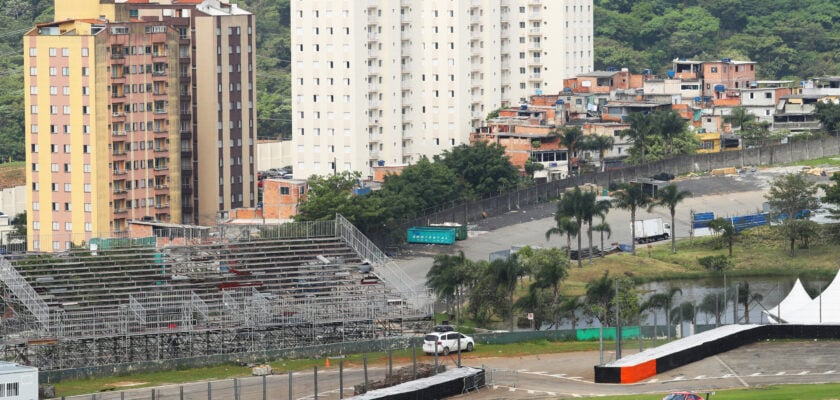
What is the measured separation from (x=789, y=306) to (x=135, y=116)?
58.1 meters

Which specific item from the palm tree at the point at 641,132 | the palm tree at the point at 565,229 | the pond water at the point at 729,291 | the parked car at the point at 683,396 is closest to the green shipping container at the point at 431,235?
the palm tree at the point at 565,229

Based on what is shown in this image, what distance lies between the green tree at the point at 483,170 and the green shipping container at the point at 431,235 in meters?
15.2

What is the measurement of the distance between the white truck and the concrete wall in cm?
5418

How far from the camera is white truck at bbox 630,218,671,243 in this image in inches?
6112

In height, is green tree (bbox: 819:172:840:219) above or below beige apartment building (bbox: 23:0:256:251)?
below

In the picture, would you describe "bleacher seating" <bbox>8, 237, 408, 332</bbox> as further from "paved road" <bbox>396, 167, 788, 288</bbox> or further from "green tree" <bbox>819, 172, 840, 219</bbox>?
"green tree" <bbox>819, 172, 840, 219</bbox>

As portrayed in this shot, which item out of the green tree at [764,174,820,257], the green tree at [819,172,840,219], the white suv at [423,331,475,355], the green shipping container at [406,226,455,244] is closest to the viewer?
the white suv at [423,331,475,355]

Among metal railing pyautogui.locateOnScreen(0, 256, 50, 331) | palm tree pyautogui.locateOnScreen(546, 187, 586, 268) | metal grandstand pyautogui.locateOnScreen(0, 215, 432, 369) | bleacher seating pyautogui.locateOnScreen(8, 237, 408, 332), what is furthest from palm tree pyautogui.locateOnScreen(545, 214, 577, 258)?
metal railing pyautogui.locateOnScreen(0, 256, 50, 331)

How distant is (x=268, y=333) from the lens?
114m

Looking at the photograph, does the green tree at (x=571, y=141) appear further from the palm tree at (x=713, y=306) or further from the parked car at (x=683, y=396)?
the parked car at (x=683, y=396)

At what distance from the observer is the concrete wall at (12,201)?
7126 inches

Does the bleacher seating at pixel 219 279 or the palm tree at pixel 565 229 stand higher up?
the palm tree at pixel 565 229

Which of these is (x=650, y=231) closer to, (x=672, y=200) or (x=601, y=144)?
(x=672, y=200)

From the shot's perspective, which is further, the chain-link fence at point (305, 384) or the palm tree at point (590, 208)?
the palm tree at point (590, 208)
